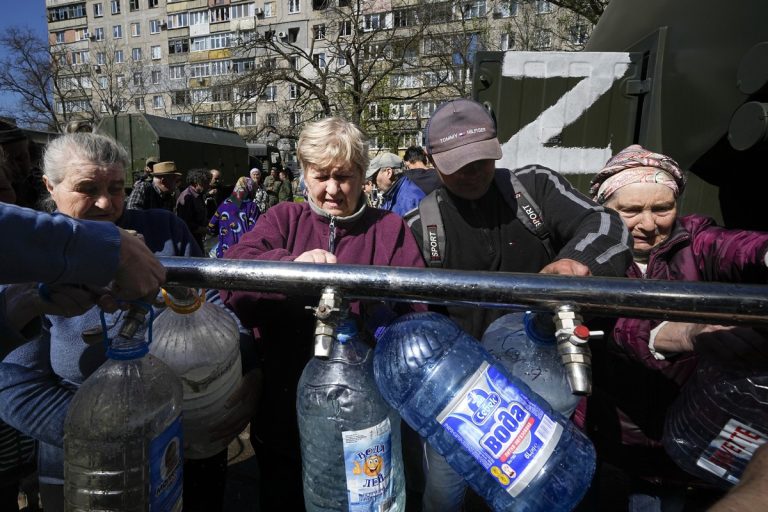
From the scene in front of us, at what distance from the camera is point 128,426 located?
3.37 feet

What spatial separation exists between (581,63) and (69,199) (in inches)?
142

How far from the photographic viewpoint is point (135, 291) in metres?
0.95

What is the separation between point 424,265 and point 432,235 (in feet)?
0.43

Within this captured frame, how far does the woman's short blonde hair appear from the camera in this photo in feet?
5.34

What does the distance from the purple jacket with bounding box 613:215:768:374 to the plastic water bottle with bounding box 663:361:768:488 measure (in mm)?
191

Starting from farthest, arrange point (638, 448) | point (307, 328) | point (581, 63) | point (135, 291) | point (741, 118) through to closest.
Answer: point (581, 63) < point (741, 118) < point (638, 448) < point (307, 328) < point (135, 291)

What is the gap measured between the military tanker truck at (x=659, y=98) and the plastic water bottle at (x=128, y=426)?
270 centimetres

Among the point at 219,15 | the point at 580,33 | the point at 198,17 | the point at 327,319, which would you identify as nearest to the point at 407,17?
the point at 580,33

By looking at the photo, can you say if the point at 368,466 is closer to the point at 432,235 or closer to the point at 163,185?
the point at 432,235

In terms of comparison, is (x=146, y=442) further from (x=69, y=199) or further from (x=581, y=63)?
(x=581, y=63)

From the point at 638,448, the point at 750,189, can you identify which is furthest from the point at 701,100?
the point at 638,448

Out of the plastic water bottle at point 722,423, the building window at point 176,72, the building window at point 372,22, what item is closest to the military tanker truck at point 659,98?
the plastic water bottle at point 722,423

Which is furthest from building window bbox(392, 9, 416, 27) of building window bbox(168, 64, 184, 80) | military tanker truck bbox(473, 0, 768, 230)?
building window bbox(168, 64, 184, 80)

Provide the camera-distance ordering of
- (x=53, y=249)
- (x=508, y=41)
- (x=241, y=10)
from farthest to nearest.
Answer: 1. (x=241, y=10)
2. (x=508, y=41)
3. (x=53, y=249)
